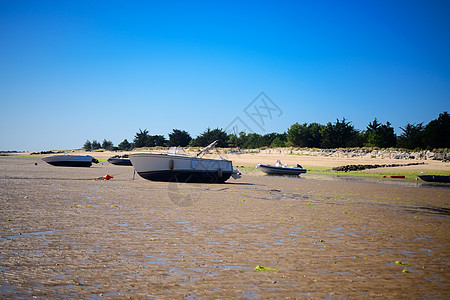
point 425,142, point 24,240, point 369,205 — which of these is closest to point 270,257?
point 24,240

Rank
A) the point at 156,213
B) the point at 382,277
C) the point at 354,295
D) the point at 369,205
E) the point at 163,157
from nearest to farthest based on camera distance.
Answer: the point at 354,295
the point at 382,277
the point at 156,213
the point at 369,205
the point at 163,157

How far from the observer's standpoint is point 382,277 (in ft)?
18.9

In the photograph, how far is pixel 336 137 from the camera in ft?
266

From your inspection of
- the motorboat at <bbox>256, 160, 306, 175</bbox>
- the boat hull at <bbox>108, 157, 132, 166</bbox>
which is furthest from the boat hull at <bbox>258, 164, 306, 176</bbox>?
the boat hull at <bbox>108, 157, 132, 166</bbox>

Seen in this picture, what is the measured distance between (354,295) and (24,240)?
20.1 ft

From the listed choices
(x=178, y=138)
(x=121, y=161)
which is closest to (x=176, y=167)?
(x=121, y=161)

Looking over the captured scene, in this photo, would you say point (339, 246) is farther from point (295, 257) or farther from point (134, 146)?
point (134, 146)

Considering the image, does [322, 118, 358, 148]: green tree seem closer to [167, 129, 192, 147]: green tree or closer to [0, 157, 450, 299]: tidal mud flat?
[167, 129, 192, 147]: green tree

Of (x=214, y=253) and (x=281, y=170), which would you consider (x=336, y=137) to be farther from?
(x=214, y=253)

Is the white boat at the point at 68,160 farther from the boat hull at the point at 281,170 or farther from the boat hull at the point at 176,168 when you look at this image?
the boat hull at the point at 176,168

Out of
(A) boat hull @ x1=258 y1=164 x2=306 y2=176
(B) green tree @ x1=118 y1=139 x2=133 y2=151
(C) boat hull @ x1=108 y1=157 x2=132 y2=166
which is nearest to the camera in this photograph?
(A) boat hull @ x1=258 y1=164 x2=306 y2=176

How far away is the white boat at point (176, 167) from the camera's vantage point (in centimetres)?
2434

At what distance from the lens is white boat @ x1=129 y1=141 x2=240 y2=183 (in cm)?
2434

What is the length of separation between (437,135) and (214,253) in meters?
67.8
